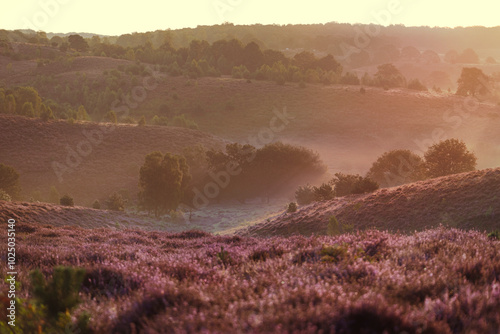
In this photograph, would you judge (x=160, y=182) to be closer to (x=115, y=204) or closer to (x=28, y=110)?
(x=115, y=204)

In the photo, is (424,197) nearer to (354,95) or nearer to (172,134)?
(172,134)

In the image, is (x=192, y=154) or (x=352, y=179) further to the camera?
(x=192, y=154)

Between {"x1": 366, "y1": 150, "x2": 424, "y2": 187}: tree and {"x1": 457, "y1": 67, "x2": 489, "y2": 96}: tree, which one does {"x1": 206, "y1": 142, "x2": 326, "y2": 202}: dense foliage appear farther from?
{"x1": 457, "y1": 67, "x2": 489, "y2": 96}: tree

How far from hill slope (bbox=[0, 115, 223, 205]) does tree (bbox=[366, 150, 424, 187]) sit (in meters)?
27.8

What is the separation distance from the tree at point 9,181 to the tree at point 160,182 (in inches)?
419

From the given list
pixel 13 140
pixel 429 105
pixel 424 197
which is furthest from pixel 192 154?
pixel 429 105

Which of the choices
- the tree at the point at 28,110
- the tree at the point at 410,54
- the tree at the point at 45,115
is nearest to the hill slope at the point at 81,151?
the tree at the point at 45,115

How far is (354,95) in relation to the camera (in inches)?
3578

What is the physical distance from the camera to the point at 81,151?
167ft

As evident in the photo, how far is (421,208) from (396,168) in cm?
2066

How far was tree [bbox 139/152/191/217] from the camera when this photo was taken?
34.1 m

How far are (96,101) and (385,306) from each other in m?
94.7

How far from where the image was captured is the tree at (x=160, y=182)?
1344 inches

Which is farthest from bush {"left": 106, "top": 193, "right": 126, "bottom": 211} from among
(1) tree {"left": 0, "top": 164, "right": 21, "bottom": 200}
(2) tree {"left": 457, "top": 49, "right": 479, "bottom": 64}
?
(2) tree {"left": 457, "top": 49, "right": 479, "bottom": 64}
